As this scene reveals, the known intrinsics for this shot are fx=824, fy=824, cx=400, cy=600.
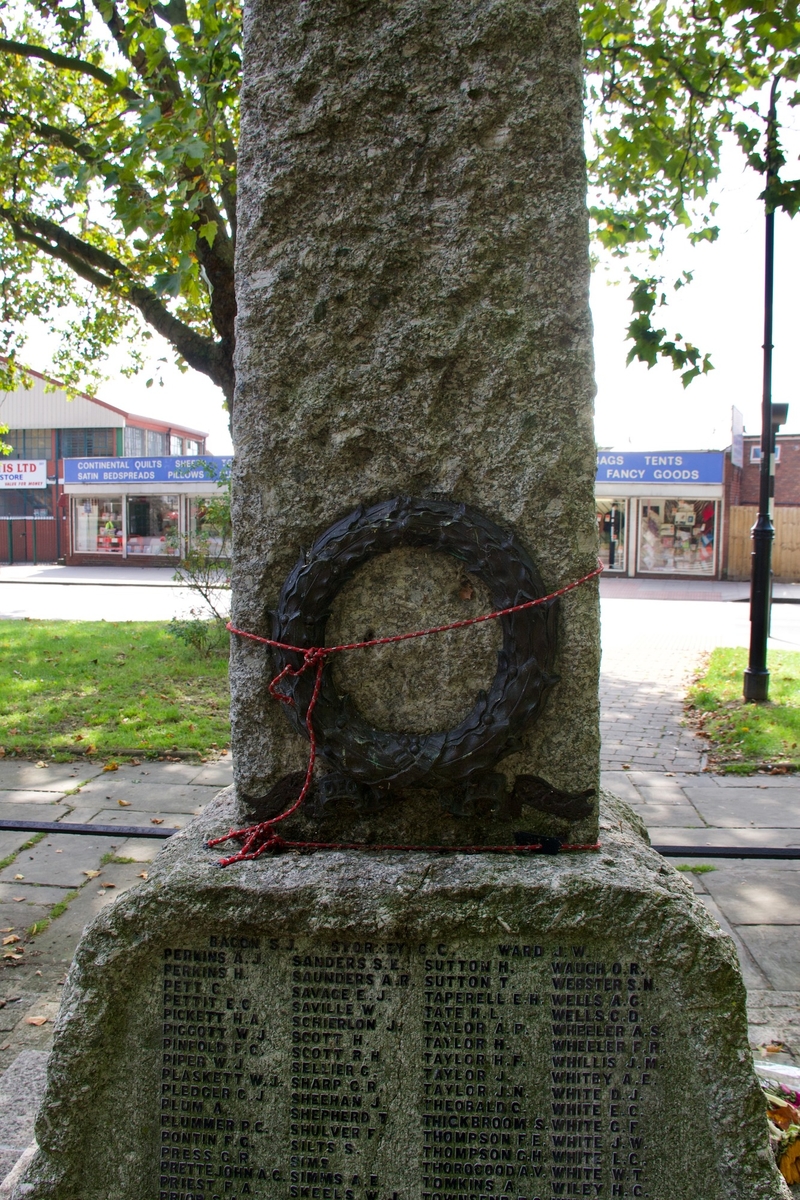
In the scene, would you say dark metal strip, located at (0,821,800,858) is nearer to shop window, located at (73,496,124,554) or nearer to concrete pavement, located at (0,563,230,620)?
concrete pavement, located at (0,563,230,620)

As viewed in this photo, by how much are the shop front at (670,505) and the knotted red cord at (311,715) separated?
75.9ft

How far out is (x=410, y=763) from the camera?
198cm

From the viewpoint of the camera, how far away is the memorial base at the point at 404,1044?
1807 millimetres

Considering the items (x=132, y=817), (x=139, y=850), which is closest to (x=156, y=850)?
(x=139, y=850)

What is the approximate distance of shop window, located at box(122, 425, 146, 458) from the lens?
33312mm

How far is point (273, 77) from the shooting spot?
207 centimetres

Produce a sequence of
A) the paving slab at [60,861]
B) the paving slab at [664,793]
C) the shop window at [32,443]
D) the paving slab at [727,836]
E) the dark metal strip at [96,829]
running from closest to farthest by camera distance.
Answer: the dark metal strip at [96,829]
the paving slab at [60,861]
the paving slab at [727,836]
the paving slab at [664,793]
the shop window at [32,443]

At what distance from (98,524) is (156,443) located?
22.7 ft

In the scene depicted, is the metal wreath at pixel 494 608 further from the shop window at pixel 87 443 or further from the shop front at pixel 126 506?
the shop window at pixel 87 443

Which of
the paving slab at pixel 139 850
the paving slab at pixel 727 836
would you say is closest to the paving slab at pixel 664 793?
the paving slab at pixel 727 836

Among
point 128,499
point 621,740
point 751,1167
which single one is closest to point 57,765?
point 621,740

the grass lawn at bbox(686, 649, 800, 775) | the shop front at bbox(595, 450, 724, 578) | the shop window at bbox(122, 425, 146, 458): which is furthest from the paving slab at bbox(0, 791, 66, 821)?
the shop window at bbox(122, 425, 146, 458)

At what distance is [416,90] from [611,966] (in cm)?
212

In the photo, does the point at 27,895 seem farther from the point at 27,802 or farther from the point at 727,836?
the point at 727,836
